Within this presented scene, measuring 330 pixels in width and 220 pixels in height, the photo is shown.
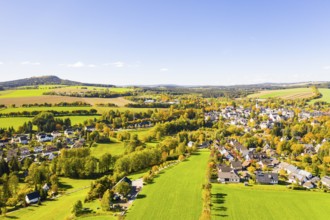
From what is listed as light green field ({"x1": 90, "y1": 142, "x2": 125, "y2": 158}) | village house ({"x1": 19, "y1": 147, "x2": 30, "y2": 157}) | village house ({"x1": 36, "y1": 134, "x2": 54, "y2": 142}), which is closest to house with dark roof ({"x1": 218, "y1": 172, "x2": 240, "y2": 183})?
light green field ({"x1": 90, "y1": 142, "x2": 125, "y2": 158})

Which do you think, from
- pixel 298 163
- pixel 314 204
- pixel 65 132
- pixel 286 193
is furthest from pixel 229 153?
pixel 65 132

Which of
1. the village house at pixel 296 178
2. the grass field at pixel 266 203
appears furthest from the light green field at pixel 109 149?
the village house at pixel 296 178

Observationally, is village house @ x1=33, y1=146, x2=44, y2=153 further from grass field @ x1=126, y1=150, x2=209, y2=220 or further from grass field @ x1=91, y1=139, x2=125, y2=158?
grass field @ x1=126, y1=150, x2=209, y2=220

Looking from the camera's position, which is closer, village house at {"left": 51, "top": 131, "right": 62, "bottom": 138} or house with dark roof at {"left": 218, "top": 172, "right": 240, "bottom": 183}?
house with dark roof at {"left": 218, "top": 172, "right": 240, "bottom": 183}

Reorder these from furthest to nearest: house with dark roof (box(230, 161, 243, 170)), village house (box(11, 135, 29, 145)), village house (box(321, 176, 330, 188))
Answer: village house (box(11, 135, 29, 145)), house with dark roof (box(230, 161, 243, 170)), village house (box(321, 176, 330, 188))

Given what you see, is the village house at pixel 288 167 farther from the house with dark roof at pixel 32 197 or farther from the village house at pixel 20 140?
the village house at pixel 20 140

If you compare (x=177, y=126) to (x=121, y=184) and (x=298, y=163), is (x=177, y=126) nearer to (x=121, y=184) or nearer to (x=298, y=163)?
(x=298, y=163)
